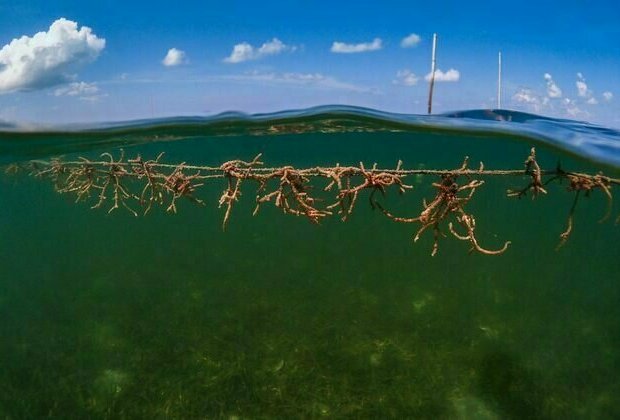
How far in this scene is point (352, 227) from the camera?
97.9 feet

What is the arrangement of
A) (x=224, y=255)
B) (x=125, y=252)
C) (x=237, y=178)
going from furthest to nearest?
(x=125, y=252) → (x=224, y=255) → (x=237, y=178)

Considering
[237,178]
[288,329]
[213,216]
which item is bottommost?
[213,216]

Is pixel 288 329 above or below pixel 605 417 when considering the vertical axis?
above

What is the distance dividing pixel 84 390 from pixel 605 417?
9.09 metres

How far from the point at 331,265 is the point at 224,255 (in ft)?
15.4

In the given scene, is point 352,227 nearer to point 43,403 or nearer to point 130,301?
point 130,301

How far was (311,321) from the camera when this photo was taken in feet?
35.7

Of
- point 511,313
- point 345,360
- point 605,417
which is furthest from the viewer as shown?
point 511,313

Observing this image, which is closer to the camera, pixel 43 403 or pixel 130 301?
pixel 43 403

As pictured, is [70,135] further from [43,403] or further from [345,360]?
[345,360]

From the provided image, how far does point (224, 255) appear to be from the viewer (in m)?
18.7

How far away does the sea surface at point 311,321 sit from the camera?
8.12m

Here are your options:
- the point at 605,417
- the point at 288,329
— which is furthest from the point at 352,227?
the point at 605,417

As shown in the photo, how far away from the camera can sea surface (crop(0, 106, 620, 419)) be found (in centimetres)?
812
